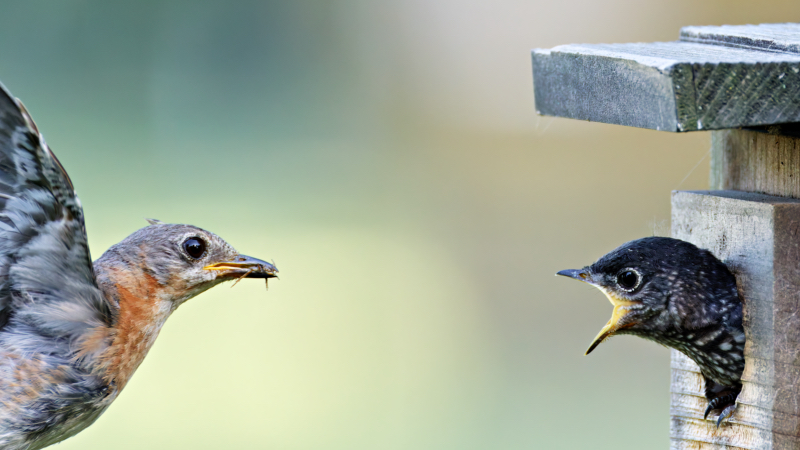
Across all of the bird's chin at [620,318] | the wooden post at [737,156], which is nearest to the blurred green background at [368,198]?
the wooden post at [737,156]

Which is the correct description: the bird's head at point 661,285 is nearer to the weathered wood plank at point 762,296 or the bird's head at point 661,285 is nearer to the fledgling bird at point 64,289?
the weathered wood plank at point 762,296

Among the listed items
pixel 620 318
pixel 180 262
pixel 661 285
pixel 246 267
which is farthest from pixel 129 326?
pixel 661 285

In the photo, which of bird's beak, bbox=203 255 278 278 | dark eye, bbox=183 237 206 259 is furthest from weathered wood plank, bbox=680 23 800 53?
dark eye, bbox=183 237 206 259

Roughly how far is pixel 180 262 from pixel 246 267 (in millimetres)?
189

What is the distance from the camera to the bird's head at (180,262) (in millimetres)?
2402

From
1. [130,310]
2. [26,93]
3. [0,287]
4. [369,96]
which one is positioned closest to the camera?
[0,287]

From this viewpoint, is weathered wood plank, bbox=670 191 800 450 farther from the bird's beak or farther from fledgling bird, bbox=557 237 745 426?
the bird's beak

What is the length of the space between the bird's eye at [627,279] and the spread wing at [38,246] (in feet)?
Answer: 4.41

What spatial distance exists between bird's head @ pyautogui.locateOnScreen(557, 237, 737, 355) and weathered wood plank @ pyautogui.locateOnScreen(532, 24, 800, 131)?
380 millimetres

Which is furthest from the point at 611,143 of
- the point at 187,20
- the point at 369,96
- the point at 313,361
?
the point at 187,20

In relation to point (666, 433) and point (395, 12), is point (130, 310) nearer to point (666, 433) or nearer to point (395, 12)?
point (666, 433)

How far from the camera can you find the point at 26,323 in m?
2.17

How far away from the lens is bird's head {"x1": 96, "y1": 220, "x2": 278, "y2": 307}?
7.88 feet

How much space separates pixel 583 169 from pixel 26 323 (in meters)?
7.38
